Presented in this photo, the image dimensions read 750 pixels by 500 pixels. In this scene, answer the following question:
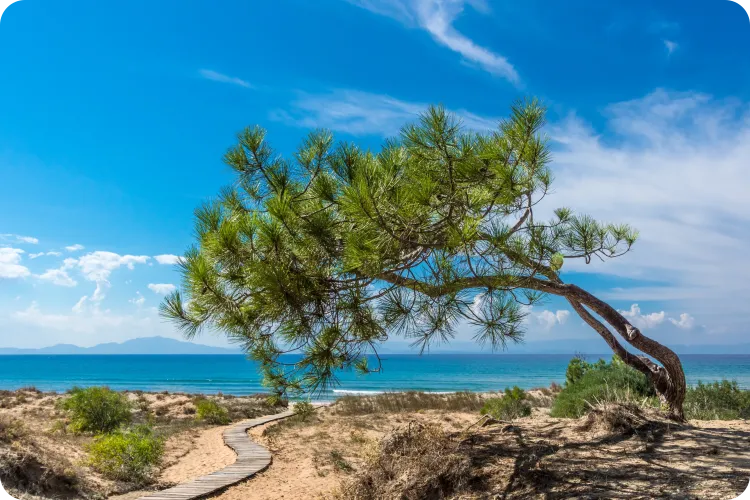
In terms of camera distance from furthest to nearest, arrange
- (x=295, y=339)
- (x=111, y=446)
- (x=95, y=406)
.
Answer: (x=95, y=406), (x=111, y=446), (x=295, y=339)

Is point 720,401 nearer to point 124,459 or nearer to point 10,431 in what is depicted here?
point 124,459

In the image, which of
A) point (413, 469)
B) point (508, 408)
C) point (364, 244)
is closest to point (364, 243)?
point (364, 244)

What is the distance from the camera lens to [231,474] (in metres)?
8.43

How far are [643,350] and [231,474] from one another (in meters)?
5.87

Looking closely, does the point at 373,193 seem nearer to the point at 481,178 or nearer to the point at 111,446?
the point at 481,178

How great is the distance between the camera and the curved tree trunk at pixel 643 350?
7043mm

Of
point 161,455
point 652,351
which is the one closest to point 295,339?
point 652,351

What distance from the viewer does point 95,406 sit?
12633mm

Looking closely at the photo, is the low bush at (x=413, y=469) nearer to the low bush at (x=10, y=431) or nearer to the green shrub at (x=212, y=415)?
the low bush at (x=10, y=431)

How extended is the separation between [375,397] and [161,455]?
8779 mm

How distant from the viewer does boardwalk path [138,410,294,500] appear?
721 centimetres

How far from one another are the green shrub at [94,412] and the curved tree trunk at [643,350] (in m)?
10.0

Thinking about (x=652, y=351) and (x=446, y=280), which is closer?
(x=446, y=280)

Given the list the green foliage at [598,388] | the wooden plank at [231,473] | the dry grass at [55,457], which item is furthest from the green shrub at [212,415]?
the green foliage at [598,388]
